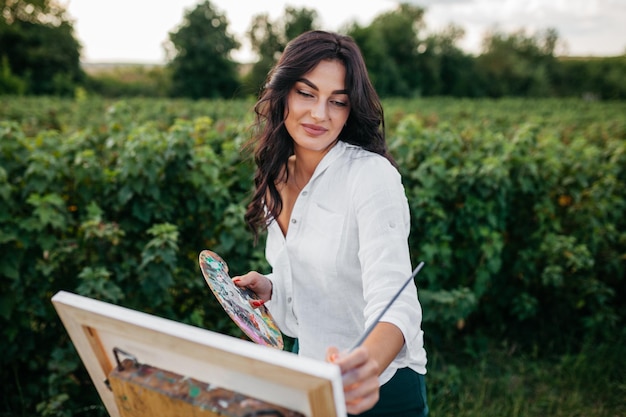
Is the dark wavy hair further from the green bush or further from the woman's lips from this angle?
the green bush

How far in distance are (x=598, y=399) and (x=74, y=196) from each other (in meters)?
3.80

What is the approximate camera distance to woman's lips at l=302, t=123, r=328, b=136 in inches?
64.6

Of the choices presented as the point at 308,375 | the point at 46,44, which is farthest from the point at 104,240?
the point at 46,44

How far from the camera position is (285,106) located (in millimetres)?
1775

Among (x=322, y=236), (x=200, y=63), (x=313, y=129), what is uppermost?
(x=200, y=63)

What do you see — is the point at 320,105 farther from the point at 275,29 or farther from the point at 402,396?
the point at 275,29

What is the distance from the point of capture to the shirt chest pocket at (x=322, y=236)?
4.92ft

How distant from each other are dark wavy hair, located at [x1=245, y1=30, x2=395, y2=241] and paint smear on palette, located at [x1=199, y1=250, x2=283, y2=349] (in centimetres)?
37

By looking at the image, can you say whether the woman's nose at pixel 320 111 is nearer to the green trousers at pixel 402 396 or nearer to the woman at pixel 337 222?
the woman at pixel 337 222

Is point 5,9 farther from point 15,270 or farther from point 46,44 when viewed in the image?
point 15,270

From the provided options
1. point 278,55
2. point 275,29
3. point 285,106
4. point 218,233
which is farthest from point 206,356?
point 275,29

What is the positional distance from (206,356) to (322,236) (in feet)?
2.59

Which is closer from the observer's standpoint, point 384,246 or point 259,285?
point 384,246

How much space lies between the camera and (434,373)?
142 inches
